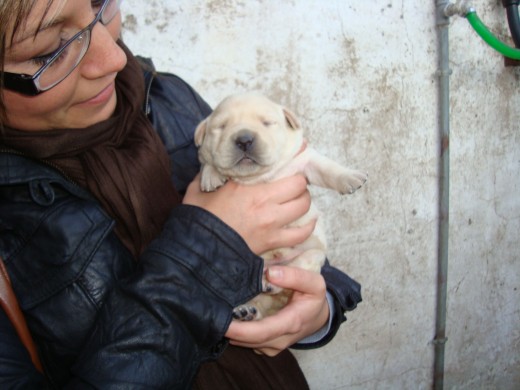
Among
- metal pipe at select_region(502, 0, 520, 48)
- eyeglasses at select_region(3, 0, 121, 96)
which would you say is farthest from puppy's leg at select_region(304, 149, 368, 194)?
metal pipe at select_region(502, 0, 520, 48)

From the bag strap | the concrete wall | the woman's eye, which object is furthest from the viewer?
the concrete wall

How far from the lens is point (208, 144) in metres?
1.45

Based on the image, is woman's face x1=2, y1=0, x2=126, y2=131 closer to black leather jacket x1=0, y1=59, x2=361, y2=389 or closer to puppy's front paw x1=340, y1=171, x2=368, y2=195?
black leather jacket x1=0, y1=59, x2=361, y2=389

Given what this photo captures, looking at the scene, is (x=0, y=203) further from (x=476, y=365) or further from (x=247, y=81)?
(x=476, y=365)

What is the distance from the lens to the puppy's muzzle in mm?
1405

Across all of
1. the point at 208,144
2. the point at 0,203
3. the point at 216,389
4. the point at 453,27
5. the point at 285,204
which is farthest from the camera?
the point at 453,27

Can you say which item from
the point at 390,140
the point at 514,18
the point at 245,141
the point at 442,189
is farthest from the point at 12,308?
the point at 514,18

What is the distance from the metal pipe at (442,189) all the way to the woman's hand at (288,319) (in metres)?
→ 1.31

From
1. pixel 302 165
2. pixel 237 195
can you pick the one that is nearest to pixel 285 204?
pixel 237 195

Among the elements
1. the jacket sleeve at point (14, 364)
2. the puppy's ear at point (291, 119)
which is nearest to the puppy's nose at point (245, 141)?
the puppy's ear at point (291, 119)

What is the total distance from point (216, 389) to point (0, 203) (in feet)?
2.24

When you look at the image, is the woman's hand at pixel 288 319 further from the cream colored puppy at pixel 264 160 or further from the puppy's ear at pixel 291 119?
the puppy's ear at pixel 291 119

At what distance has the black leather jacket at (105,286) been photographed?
99 cm

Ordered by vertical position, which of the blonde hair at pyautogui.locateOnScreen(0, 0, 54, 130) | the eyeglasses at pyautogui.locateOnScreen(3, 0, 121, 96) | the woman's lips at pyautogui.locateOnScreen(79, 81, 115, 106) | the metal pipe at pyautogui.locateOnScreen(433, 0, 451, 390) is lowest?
the metal pipe at pyautogui.locateOnScreen(433, 0, 451, 390)
